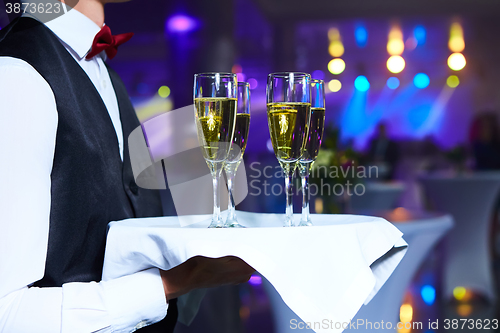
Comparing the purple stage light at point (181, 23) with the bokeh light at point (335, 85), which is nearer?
the purple stage light at point (181, 23)

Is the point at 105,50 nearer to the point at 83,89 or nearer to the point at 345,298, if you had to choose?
the point at 83,89

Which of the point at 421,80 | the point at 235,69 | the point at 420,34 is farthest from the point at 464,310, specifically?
the point at 421,80

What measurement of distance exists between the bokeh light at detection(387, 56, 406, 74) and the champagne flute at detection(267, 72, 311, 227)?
28.3ft

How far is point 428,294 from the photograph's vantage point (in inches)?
166

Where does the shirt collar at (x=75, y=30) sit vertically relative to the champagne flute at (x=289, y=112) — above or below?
above

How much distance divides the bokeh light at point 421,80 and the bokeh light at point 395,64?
0.44 metres

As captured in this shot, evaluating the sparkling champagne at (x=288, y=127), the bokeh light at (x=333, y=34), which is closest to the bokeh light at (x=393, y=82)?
the bokeh light at (x=333, y=34)

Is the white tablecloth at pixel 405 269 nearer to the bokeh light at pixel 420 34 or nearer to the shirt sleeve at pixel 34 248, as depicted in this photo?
the shirt sleeve at pixel 34 248

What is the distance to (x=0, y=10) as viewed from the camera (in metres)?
2.02

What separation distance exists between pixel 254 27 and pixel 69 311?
294 inches

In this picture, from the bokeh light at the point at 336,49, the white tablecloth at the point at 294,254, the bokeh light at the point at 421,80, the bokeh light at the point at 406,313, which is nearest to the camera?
the white tablecloth at the point at 294,254

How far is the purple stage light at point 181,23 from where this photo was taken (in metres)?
6.27

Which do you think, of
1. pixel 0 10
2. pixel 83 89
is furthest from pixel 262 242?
pixel 0 10

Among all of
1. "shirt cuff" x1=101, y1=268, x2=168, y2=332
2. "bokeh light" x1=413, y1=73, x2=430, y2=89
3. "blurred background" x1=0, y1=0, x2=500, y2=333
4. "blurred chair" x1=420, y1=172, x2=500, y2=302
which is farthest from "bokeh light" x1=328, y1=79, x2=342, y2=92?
"shirt cuff" x1=101, y1=268, x2=168, y2=332
